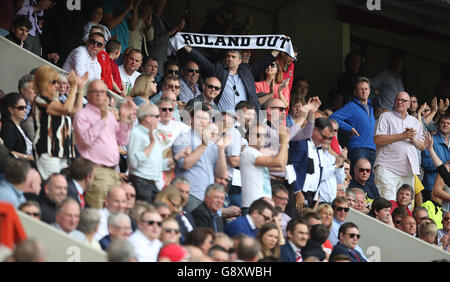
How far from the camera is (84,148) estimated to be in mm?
8672

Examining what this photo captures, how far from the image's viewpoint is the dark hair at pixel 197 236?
313 inches

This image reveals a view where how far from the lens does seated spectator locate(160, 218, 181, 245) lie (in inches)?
Result: 305

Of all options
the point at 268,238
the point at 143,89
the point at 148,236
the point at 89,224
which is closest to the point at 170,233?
the point at 148,236

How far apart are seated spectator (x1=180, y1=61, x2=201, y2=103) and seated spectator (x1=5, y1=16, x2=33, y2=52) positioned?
6.16 feet

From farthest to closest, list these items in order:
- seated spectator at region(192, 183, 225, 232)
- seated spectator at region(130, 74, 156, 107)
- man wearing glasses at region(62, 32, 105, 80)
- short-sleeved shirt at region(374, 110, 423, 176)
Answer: short-sleeved shirt at region(374, 110, 423, 176)
man wearing glasses at region(62, 32, 105, 80)
seated spectator at region(130, 74, 156, 107)
seated spectator at region(192, 183, 225, 232)

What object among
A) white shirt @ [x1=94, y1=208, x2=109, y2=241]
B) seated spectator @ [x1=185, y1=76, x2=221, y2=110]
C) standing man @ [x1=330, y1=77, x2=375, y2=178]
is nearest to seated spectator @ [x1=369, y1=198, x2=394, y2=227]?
standing man @ [x1=330, y1=77, x2=375, y2=178]

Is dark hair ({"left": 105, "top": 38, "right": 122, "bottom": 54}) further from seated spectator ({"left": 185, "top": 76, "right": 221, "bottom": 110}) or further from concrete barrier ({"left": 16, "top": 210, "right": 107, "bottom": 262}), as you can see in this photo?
concrete barrier ({"left": 16, "top": 210, "right": 107, "bottom": 262})

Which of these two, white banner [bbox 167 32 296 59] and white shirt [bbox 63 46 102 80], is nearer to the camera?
white shirt [bbox 63 46 102 80]

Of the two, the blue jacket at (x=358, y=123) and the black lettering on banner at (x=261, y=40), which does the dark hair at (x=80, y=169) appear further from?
the blue jacket at (x=358, y=123)

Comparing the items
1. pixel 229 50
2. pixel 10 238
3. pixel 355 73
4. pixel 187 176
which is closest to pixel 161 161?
pixel 187 176

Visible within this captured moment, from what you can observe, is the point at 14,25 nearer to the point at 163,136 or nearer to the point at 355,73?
the point at 163,136

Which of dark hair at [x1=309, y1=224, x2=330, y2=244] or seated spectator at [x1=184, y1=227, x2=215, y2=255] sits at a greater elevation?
seated spectator at [x1=184, y1=227, x2=215, y2=255]

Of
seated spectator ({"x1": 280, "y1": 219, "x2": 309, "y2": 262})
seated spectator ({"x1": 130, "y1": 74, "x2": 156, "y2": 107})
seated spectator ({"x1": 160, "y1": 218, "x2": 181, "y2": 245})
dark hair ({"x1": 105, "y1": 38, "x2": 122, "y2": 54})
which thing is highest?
dark hair ({"x1": 105, "y1": 38, "x2": 122, "y2": 54})

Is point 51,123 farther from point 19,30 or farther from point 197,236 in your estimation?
point 19,30
